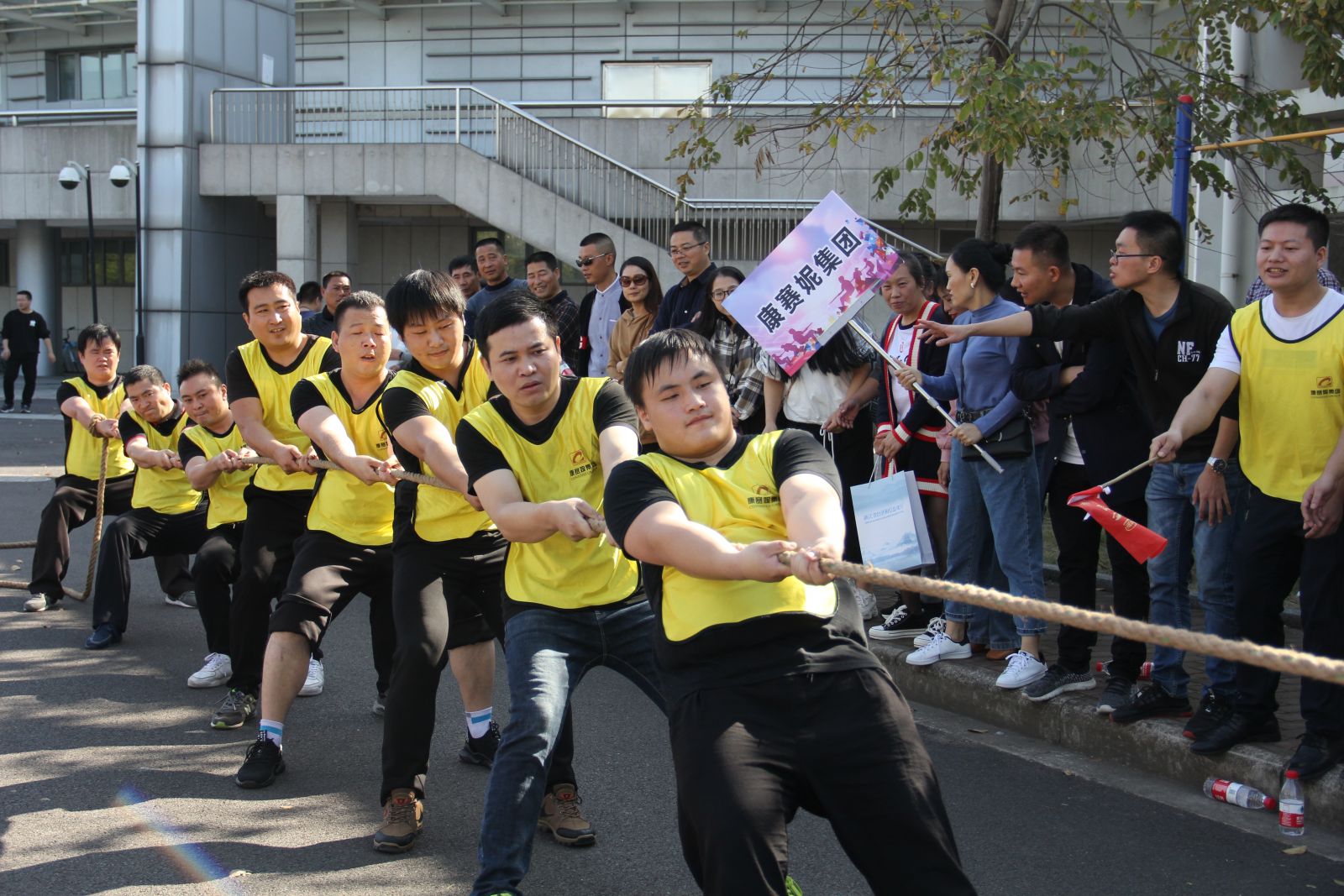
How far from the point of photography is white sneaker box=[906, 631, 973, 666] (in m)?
6.08

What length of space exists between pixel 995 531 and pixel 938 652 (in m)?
0.70

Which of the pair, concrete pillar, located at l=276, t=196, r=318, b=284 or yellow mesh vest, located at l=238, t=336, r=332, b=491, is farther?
concrete pillar, located at l=276, t=196, r=318, b=284

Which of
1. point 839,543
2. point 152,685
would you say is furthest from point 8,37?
point 839,543

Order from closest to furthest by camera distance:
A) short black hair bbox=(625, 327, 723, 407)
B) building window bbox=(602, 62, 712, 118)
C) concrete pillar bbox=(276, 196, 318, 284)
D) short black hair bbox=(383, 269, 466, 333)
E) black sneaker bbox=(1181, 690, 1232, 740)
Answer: short black hair bbox=(625, 327, 723, 407) → short black hair bbox=(383, 269, 466, 333) → black sneaker bbox=(1181, 690, 1232, 740) → concrete pillar bbox=(276, 196, 318, 284) → building window bbox=(602, 62, 712, 118)

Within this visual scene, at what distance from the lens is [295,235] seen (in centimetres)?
2088

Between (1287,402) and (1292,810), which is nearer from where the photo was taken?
(1292,810)

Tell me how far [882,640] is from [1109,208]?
1438cm

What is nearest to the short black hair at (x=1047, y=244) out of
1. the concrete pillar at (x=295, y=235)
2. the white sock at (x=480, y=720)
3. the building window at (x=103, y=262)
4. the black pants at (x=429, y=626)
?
the black pants at (x=429, y=626)

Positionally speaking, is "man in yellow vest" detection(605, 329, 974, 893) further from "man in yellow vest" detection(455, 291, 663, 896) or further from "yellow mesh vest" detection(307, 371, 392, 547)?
"yellow mesh vest" detection(307, 371, 392, 547)

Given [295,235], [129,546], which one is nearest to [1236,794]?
[129,546]

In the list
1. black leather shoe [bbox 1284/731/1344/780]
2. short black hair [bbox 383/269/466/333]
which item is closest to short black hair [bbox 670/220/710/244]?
short black hair [bbox 383/269/466/333]

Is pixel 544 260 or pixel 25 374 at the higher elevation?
pixel 544 260

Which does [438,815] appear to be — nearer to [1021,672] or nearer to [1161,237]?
[1021,672]

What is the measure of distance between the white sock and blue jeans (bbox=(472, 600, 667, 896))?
116 centimetres
